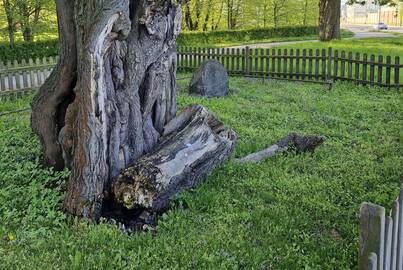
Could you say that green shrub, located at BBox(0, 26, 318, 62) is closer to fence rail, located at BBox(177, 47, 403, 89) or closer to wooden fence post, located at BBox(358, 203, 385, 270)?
fence rail, located at BBox(177, 47, 403, 89)

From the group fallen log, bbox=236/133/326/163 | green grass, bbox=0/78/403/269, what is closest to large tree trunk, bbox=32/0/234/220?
green grass, bbox=0/78/403/269

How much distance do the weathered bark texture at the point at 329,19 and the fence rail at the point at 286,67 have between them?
9.04 metres

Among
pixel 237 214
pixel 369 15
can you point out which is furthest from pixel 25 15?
pixel 369 15

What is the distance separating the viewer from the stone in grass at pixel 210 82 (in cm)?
1285

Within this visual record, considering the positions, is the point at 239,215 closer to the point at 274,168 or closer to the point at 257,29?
the point at 274,168

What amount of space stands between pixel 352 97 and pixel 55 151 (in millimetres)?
8465

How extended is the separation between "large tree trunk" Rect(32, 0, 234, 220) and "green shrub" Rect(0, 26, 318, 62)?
1555 cm

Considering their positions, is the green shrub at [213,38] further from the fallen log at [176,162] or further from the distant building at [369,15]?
the distant building at [369,15]

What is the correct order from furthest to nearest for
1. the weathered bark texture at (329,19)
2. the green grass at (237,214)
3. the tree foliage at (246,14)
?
the tree foliage at (246,14), the weathered bark texture at (329,19), the green grass at (237,214)

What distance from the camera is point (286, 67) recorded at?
15.5 meters

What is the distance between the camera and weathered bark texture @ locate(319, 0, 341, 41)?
947 inches

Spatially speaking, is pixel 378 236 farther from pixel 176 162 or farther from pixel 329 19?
pixel 329 19

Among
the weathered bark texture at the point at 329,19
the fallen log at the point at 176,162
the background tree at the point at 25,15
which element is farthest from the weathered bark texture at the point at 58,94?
the weathered bark texture at the point at 329,19

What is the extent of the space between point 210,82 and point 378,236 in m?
10.2
